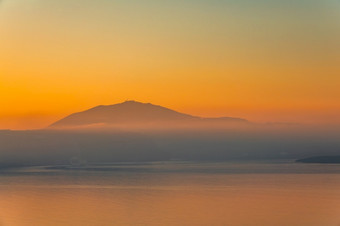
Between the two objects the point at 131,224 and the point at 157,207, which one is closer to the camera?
the point at 131,224

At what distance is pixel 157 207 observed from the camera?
14.1 meters

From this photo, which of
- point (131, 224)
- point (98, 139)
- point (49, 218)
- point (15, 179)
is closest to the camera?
point (131, 224)

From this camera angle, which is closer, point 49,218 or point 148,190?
point 49,218

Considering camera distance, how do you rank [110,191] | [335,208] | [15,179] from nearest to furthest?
[335,208], [110,191], [15,179]

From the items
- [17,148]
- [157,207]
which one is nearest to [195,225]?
[157,207]

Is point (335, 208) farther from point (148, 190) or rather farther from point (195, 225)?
point (148, 190)

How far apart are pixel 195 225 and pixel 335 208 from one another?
409 cm

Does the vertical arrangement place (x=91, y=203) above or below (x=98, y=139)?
below

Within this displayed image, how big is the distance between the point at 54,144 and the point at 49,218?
14.4 ft

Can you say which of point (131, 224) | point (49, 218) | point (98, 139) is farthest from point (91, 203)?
point (131, 224)

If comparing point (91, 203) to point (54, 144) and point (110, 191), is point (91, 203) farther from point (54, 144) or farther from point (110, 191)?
point (110, 191)

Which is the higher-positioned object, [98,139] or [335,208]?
[98,139]

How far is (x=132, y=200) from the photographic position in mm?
16203

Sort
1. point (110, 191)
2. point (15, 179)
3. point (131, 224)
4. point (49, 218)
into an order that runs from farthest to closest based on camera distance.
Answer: point (15, 179) → point (110, 191) → point (49, 218) → point (131, 224)
